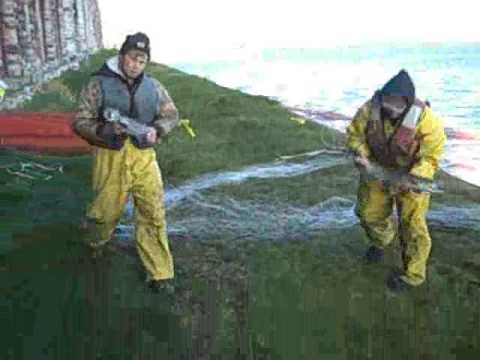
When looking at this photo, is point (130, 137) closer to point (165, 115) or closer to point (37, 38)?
point (165, 115)

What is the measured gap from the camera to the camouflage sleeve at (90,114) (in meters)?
6.63

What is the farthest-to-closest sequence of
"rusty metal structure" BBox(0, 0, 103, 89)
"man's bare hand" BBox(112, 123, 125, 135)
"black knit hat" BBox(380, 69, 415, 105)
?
"rusty metal structure" BBox(0, 0, 103, 89) → "black knit hat" BBox(380, 69, 415, 105) → "man's bare hand" BBox(112, 123, 125, 135)

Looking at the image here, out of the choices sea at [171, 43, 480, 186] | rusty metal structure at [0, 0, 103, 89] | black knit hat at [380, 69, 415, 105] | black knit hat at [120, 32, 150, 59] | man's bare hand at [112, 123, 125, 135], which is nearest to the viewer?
black knit hat at [120, 32, 150, 59]

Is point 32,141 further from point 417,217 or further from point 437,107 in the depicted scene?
point 437,107

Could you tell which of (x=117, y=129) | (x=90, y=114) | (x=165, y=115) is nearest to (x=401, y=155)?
(x=165, y=115)

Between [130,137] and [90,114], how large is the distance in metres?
0.43

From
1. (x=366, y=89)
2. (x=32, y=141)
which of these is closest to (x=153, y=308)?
(x=32, y=141)

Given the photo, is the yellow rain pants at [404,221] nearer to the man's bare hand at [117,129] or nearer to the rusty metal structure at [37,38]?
the man's bare hand at [117,129]

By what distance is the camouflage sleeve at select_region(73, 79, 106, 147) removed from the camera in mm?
6633

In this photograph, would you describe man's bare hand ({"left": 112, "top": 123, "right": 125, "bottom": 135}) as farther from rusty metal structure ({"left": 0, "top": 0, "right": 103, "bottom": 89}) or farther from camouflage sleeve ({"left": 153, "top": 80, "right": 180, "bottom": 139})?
rusty metal structure ({"left": 0, "top": 0, "right": 103, "bottom": 89})

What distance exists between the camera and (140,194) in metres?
6.70

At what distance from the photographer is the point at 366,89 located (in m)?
48.9

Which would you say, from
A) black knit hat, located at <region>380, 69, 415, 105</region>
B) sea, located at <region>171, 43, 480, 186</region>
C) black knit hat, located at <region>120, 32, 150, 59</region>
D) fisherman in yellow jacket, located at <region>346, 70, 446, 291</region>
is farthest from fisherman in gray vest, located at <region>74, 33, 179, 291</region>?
sea, located at <region>171, 43, 480, 186</region>

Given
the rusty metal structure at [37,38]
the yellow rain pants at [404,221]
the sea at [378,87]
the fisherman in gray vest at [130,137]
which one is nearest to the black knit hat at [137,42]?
the fisherman in gray vest at [130,137]
